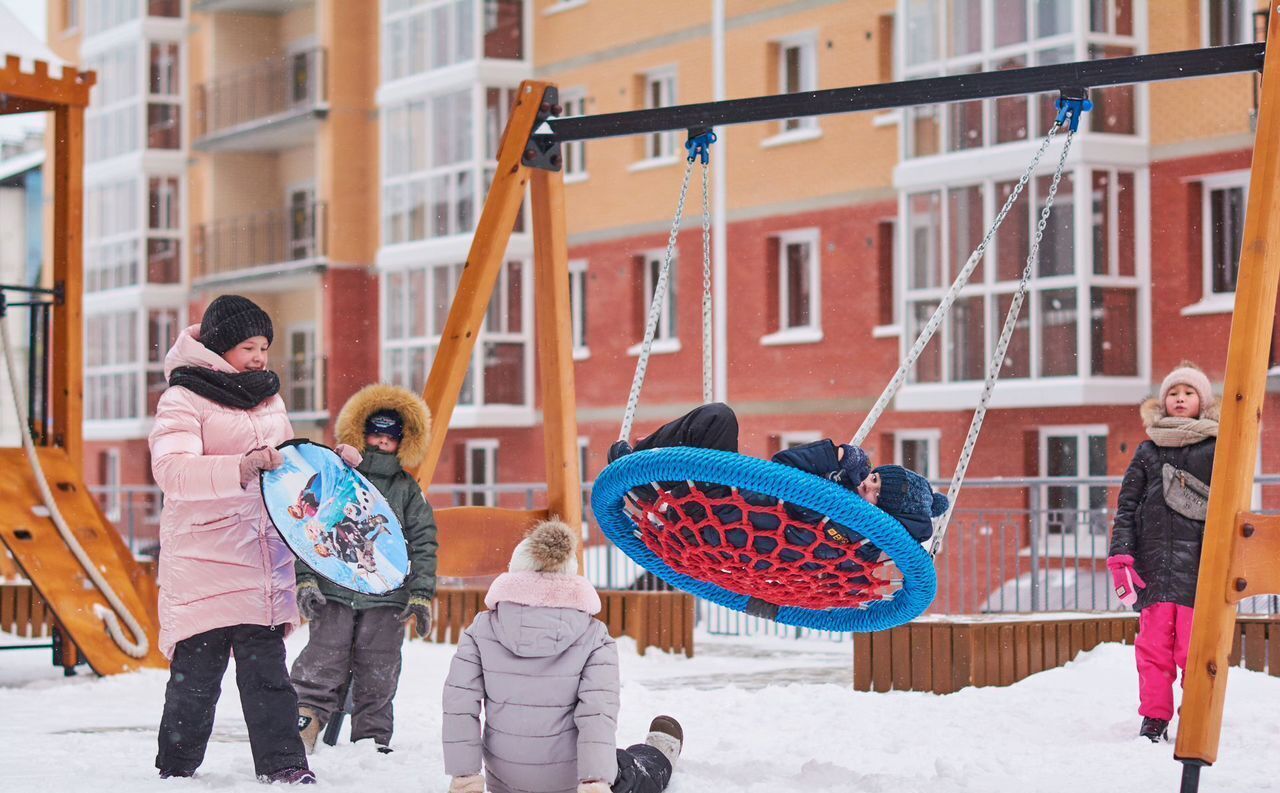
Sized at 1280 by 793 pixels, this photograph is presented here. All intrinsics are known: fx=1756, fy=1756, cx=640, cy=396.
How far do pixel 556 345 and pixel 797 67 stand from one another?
1763 centimetres

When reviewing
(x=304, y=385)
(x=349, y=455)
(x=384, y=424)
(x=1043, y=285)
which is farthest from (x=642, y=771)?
(x=304, y=385)

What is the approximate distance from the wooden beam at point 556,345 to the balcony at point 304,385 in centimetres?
2491

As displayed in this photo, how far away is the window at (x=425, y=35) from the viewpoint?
29969 mm

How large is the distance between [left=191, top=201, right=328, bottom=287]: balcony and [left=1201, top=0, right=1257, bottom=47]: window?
17725mm

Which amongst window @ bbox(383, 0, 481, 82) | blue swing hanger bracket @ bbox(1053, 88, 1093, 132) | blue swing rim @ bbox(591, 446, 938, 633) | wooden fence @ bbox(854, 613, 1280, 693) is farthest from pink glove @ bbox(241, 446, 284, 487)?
window @ bbox(383, 0, 481, 82)

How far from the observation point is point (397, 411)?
7.56 meters

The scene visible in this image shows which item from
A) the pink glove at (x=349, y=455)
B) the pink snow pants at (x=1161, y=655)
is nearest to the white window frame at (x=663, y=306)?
the pink snow pants at (x=1161, y=655)

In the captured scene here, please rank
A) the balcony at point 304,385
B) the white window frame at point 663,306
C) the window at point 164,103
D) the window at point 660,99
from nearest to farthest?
the white window frame at point 663,306, the window at point 660,99, the balcony at point 304,385, the window at point 164,103

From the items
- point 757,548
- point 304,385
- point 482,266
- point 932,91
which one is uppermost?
point 932,91

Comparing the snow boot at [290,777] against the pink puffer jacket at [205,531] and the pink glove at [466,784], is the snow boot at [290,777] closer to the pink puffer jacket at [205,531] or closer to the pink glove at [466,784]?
the pink puffer jacket at [205,531]

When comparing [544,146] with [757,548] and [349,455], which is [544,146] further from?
[757,548]

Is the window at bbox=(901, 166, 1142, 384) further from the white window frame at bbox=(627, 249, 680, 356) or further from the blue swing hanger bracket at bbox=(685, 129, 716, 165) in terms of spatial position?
the blue swing hanger bracket at bbox=(685, 129, 716, 165)

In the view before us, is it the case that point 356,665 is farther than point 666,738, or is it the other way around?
point 356,665

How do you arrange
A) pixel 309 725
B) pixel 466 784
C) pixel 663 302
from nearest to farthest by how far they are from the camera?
pixel 466 784
pixel 309 725
pixel 663 302
